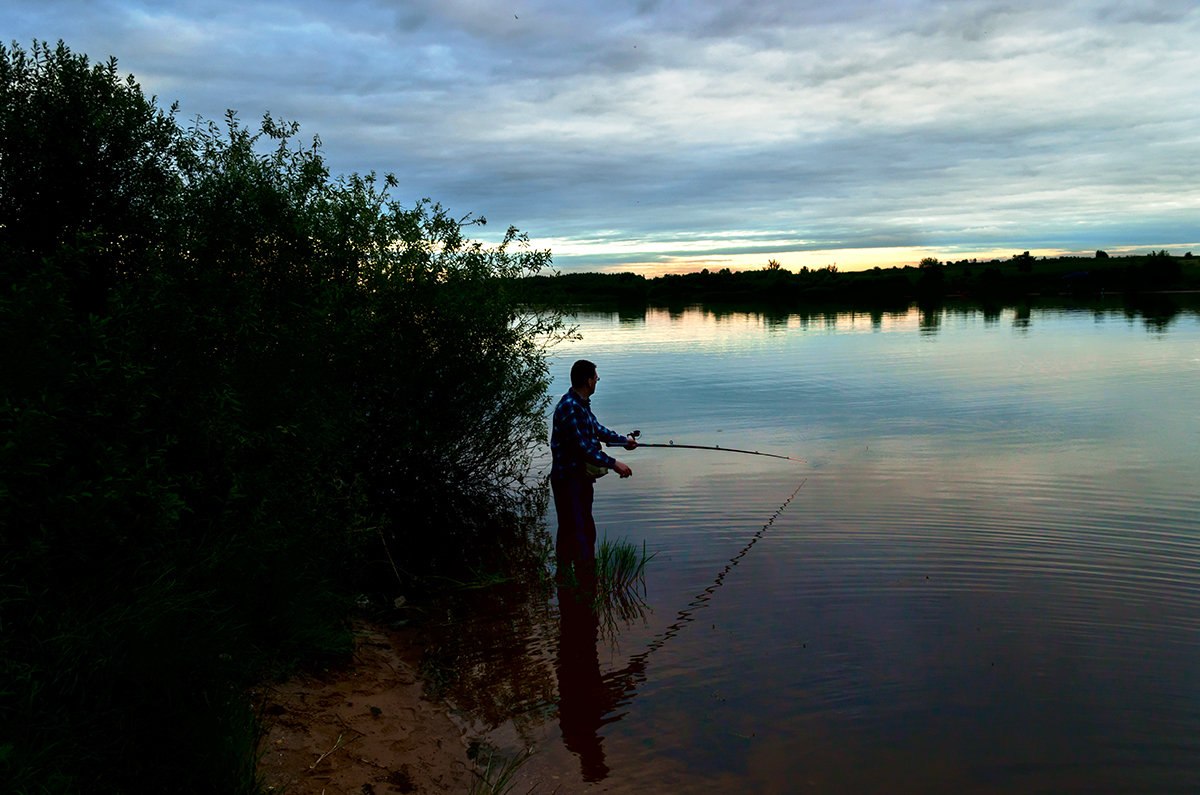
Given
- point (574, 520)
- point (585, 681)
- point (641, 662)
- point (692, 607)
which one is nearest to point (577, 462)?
point (574, 520)

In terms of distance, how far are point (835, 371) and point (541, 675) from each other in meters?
28.0

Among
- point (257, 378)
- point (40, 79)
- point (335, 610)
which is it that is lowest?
point (335, 610)

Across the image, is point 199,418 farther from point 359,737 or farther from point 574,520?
point 574,520

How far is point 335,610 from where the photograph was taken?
738 cm

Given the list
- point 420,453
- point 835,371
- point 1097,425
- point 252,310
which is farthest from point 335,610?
point 835,371

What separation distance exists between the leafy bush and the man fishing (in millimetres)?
2064

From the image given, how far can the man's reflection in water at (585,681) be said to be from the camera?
609 centimetres

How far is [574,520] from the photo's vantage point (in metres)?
8.72

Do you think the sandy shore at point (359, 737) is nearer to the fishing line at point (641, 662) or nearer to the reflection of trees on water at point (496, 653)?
the reflection of trees on water at point (496, 653)

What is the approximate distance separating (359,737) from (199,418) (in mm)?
2601

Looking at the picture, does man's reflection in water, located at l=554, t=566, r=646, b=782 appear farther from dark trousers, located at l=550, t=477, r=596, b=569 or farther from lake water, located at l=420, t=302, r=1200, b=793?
dark trousers, located at l=550, t=477, r=596, b=569

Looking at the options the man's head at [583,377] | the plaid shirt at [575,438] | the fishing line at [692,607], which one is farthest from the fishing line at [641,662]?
the man's head at [583,377]

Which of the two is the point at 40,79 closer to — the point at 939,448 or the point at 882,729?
the point at 882,729

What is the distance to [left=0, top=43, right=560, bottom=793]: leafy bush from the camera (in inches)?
171
